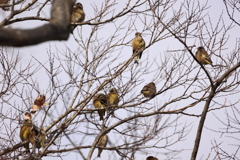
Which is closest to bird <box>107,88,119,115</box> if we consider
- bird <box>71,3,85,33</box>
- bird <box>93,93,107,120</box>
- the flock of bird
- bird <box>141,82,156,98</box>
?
the flock of bird

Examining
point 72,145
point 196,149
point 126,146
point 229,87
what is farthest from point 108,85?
point 196,149

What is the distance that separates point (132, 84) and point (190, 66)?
139 cm

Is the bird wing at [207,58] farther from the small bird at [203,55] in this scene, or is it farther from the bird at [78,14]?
the bird at [78,14]

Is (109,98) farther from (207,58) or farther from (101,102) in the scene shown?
(207,58)

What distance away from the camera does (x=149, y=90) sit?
769cm

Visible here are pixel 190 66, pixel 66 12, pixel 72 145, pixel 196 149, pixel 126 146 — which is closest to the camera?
pixel 66 12

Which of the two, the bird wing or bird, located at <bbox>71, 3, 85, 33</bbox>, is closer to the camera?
the bird wing

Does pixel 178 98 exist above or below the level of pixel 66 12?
above

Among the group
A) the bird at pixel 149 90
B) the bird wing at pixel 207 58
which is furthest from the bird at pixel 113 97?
the bird wing at pixel 207 58

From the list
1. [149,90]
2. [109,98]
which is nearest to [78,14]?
[149,90]

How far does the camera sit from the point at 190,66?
7000 millimetres

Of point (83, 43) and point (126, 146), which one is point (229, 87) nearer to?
point (126, 146)

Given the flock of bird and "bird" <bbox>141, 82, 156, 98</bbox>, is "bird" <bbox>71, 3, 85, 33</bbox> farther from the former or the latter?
"bird" <bbox>141, 82, 156, 98</bbox>

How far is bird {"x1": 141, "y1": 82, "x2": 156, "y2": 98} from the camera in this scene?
751 centimetres
